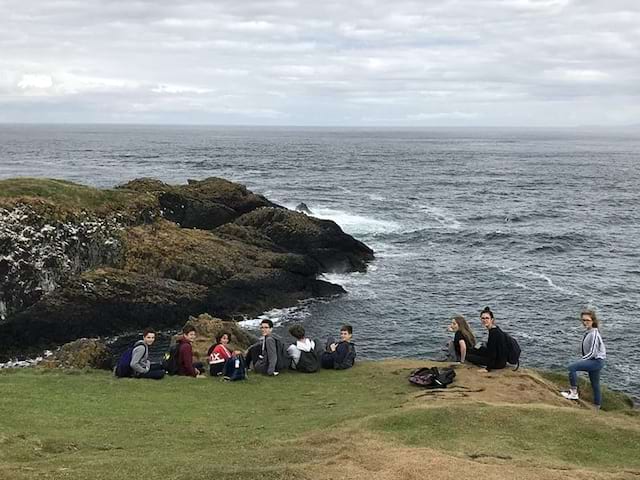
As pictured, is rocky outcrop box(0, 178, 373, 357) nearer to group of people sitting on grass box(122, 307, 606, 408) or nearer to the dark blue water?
the dark blue water

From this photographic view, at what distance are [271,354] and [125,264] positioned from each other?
20406 mm

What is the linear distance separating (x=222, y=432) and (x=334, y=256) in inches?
1465

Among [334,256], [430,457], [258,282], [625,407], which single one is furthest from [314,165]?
[430,457]

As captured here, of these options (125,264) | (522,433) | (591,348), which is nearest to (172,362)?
(522,433)

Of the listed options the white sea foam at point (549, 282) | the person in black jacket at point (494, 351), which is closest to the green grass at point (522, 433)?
the person in black jacket at point (494, 351)

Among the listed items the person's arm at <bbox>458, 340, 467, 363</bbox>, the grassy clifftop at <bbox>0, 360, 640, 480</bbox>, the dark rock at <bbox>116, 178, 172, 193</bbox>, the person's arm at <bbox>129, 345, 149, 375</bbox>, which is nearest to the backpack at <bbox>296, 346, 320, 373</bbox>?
the grassy clifftop at <bbox>0, 360, 640, 480</bbox>

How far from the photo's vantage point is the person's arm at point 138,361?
1956 cm

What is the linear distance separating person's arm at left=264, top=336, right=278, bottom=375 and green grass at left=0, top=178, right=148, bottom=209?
21641 millimetres

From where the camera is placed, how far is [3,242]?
33719mm

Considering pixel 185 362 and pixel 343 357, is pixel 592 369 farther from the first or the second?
pixel 185 362

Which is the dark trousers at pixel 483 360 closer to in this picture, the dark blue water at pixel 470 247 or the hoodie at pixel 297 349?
the hoodie at pixel 297 349

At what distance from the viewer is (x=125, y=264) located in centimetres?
3841

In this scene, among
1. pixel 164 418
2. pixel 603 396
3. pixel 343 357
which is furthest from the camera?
pixel 603 396

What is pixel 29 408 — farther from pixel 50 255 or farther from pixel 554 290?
pixel 554 290
